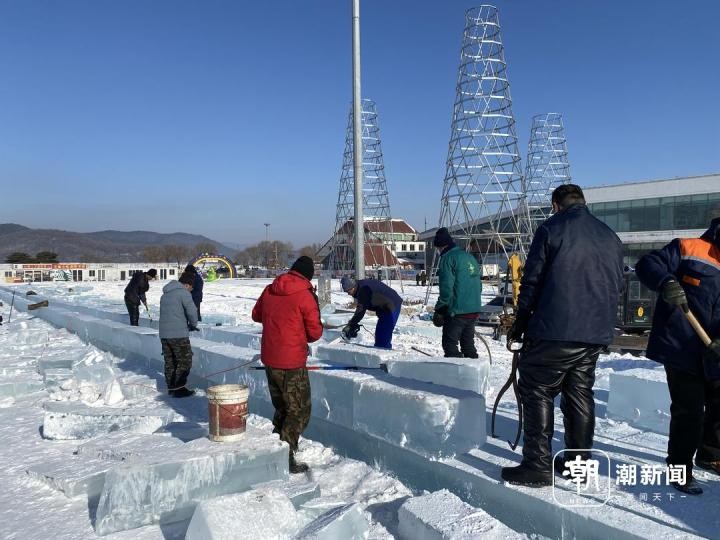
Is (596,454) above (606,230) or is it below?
below

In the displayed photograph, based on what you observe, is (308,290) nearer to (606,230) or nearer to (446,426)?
(446,426)

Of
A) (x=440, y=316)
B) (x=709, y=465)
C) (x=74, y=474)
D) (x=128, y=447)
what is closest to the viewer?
(x=709, y=465)

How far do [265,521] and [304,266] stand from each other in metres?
1.72

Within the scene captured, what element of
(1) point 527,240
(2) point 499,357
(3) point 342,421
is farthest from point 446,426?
(1) point 527,240

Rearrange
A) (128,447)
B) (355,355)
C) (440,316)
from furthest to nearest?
(440,316), (355,355), (128,447)

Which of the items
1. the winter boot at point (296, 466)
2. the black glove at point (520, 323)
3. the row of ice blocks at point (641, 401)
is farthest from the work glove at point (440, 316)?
the black glove at point (520, 323)

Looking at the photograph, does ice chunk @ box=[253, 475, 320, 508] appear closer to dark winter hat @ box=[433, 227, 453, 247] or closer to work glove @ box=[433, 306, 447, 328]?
work glove @ box=[433, 306, 447, 328]

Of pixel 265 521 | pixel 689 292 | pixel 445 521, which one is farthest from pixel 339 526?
pixel 689 292

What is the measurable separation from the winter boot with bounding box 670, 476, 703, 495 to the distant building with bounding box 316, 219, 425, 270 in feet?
94.3

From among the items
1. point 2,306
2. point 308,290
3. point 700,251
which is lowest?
point 2,306

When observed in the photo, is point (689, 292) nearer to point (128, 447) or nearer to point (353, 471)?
point (353, 471)

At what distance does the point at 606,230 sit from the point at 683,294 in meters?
0.45

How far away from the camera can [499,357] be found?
28.0 feet

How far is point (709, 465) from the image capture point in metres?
3.08
